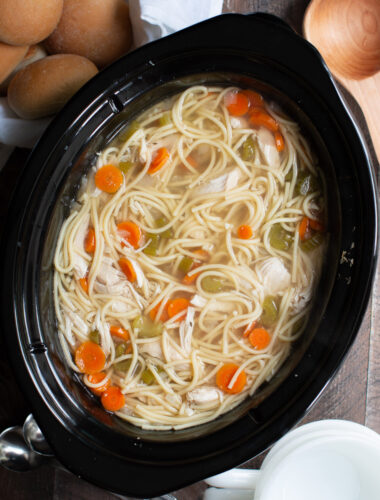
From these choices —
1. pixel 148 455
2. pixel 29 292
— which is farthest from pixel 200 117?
pixel 148 455

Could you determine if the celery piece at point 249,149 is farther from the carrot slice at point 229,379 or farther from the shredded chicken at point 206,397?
the shredded chicken at point 206,397

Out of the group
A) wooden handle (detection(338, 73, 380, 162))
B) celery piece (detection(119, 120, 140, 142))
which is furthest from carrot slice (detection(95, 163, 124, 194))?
wooden handle (detection(338, 73, 380, 162))

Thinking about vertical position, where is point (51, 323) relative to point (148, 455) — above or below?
above

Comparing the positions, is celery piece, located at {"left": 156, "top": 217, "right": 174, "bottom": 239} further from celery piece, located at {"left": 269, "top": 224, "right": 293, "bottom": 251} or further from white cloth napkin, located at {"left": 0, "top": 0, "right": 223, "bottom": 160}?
white cloth napkin, located at {"left": 0, "top": 0, "right": 223, "bottom": 160}

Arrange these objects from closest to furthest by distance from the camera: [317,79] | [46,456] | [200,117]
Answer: [317,79] → [200,117] → [46,456]

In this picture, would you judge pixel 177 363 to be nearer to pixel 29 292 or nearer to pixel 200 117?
pixel 29 292

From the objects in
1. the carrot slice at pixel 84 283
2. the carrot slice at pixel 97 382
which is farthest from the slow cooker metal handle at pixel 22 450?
the carrot slice at pixel 84 283

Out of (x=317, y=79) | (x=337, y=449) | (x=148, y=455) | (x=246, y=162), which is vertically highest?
(x=317, y=79)
